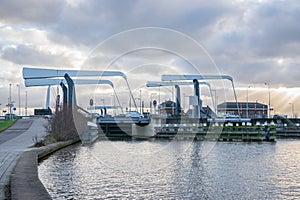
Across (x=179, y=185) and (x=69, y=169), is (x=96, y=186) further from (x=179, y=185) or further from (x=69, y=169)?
(x=69, y=169)

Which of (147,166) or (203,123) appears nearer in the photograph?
(147,166)

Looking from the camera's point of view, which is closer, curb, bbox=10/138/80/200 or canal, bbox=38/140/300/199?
curb, bbox=10/138/80/200

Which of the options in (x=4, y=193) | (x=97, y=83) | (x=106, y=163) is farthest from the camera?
(x=97, y=83)

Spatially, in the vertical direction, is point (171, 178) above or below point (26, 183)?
below

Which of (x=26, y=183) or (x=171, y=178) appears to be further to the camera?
(x=171, y=178)

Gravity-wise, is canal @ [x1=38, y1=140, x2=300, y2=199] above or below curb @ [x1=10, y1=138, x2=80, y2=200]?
below

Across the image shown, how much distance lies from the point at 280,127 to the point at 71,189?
47.7 meters

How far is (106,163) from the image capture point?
25.9 m

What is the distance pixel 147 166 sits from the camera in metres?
24.1

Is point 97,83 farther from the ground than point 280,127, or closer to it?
farther from the ground

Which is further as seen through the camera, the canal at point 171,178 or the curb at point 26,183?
the canal at point 171,178

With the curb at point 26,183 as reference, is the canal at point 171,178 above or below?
below

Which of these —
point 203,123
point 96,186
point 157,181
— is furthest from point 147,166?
point 203,123

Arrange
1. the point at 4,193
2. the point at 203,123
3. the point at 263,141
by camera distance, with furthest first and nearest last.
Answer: the point at 203,123
the point at 263,141
the point at 4,193
